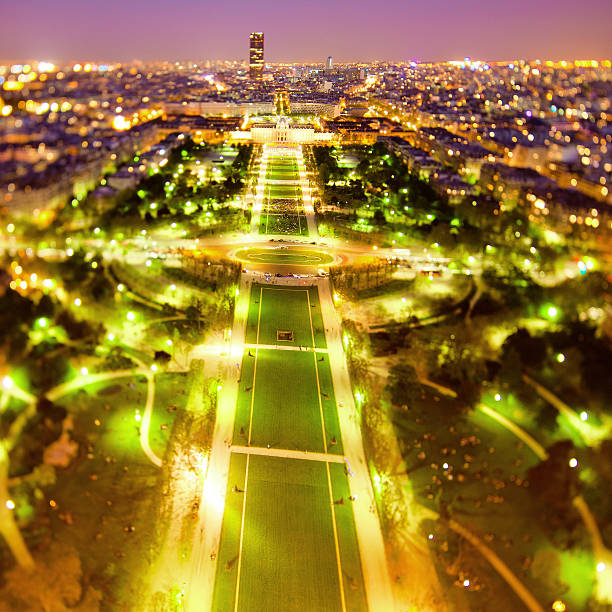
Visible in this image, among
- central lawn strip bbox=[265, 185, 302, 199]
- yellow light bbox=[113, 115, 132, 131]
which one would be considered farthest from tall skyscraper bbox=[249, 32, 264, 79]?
central lawn strip bbox=[265, 185, 302, 199]

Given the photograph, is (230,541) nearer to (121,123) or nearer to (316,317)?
(316,317)

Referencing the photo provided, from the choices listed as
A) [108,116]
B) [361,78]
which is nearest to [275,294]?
[108,116]

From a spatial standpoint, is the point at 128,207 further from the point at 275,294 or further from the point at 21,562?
the point at 21,562

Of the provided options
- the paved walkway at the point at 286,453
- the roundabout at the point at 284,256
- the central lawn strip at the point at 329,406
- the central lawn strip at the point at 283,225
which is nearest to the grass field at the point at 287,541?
the paved walkway at the point at 286,453

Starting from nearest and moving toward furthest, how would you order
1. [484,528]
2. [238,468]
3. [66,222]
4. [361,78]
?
[484,528] → [238,468] → [66,222] → [361,78]

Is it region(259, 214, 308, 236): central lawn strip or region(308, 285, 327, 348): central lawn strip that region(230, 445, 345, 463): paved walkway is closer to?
region(308, 285, 327, 348): central lawn strip

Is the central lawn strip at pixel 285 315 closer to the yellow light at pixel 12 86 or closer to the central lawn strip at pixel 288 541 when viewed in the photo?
the central lawn strip at pixel 288 541
